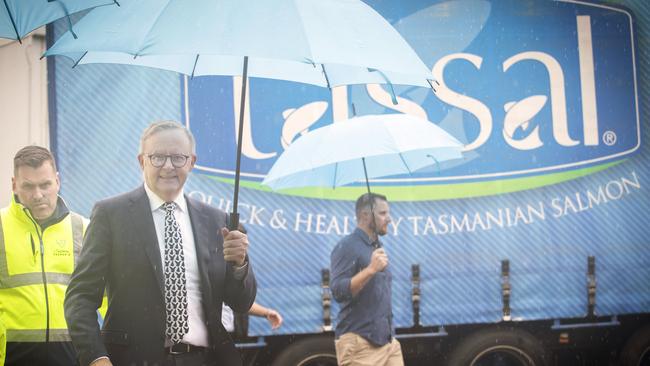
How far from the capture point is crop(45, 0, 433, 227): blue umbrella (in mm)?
2572

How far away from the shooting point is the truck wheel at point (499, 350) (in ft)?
20.5

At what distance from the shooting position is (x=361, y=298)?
16.9 ft

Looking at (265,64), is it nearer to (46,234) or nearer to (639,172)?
(46,234)

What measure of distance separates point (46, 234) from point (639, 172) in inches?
188

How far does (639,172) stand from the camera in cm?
644

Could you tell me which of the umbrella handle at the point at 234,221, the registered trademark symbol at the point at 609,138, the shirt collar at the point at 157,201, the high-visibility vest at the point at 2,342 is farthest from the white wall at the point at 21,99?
the registered trademark symbol at the point at 609,138

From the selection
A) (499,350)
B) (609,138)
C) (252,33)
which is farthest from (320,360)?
(252,33)

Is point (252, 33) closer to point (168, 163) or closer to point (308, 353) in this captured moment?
point (168, 163)

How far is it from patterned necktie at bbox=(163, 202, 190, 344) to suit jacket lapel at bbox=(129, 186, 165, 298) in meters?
0.04

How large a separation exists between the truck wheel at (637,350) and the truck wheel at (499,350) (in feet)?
2.40

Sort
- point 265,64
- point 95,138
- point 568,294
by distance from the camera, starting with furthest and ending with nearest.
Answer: point 568,294, point 95,138, point 265,64

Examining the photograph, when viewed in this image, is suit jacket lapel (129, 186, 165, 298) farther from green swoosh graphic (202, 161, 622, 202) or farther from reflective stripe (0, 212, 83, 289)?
green swoosh graphic (202, 161, 622, 202)

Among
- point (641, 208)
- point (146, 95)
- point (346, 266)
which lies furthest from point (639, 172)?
point (146, 95)

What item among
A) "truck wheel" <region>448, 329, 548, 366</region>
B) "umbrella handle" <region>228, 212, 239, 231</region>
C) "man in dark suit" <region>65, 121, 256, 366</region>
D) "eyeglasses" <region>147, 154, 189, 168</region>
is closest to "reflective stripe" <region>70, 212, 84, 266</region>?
"man in dark suit" <region>65, 121, 256, 366</region>
